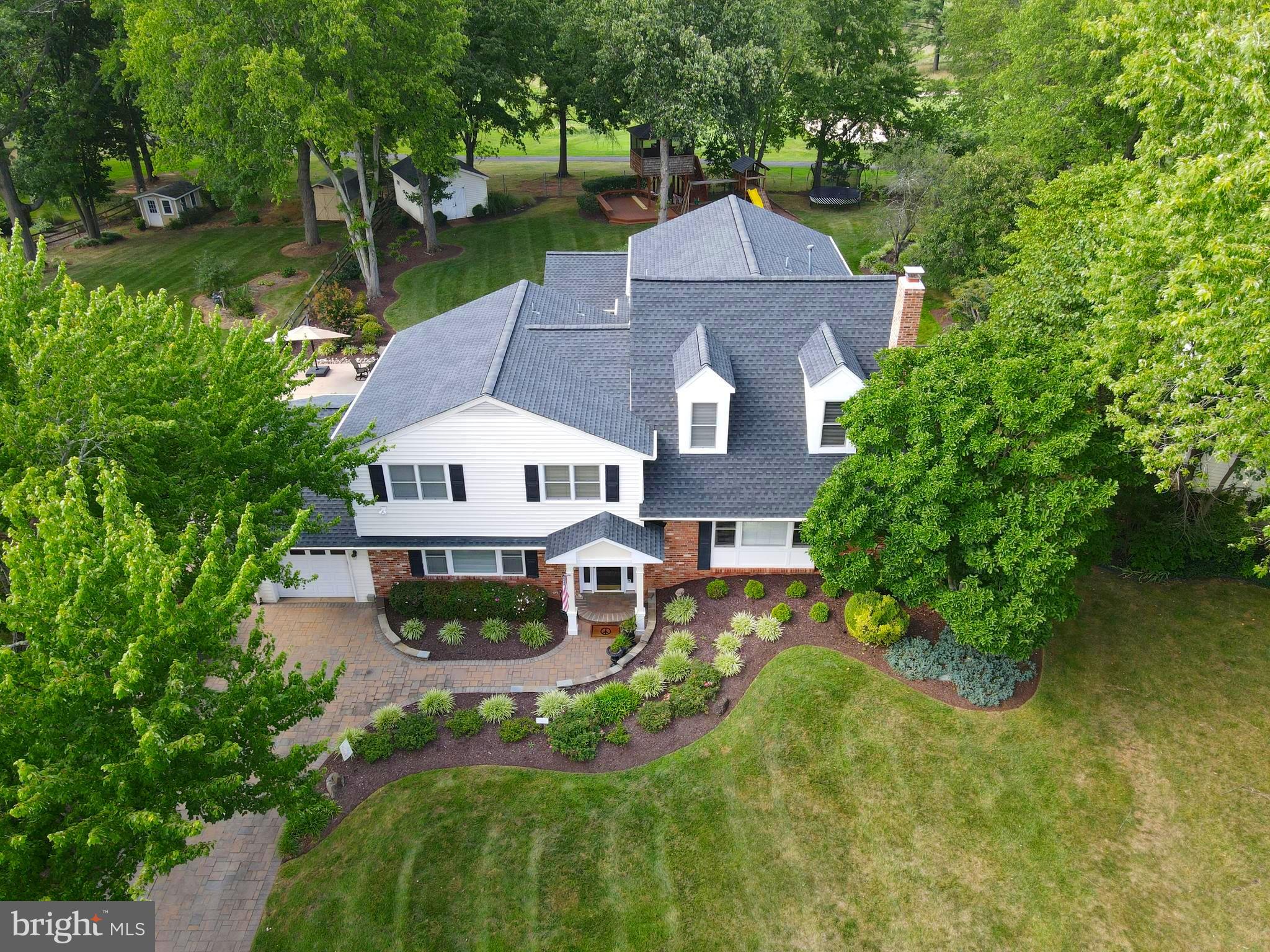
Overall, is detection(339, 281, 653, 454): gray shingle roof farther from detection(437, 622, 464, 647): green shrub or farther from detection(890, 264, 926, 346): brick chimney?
detection(890, 264, 926, 346): brick chimney

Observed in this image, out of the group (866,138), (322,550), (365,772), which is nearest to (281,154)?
(322,550)

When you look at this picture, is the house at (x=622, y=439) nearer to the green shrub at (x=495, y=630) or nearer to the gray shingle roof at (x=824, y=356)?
the gray shingle roof at (x=824, y=356)

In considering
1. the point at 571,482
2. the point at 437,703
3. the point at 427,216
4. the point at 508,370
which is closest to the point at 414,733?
the point at 437,703

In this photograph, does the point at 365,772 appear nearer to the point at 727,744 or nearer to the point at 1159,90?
the point at 727,744

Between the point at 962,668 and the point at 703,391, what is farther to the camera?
the point at 703,391

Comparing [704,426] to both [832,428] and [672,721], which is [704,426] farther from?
[672,721]

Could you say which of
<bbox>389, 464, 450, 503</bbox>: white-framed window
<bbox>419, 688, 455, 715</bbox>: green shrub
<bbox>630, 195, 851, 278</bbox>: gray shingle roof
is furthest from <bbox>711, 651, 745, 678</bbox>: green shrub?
<bbox>630, 195, 851, 278</bbox>: gray shingle roof
